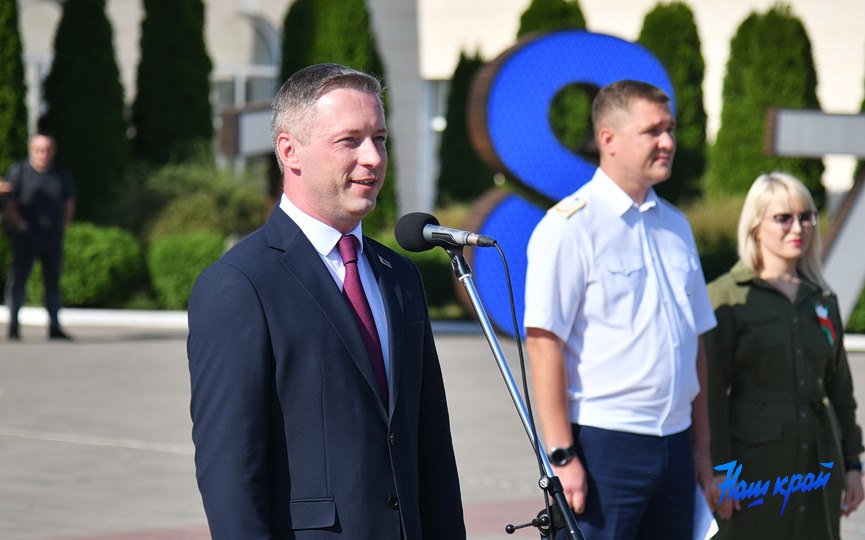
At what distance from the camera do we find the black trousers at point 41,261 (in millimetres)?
14719

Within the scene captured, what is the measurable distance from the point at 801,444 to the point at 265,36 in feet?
77.9

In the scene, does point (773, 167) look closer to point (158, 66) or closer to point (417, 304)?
point (158, 66)

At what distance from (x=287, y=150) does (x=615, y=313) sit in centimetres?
159

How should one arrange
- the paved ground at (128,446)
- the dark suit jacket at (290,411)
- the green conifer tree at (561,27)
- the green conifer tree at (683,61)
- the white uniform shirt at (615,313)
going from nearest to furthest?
the dark suit jacket at (290,411) < the white uniform shirt at (615,313) < the paved ground at (128,446) < the green conifer tree at (561,27) < the green conifer tree at (683,61)

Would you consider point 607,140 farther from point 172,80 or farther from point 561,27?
point 172,80

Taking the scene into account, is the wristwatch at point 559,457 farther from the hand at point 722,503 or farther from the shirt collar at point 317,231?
the shirt collar at point 317,231

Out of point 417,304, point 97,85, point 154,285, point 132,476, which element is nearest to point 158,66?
point 97,85

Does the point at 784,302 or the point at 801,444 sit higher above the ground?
the point at 784,302

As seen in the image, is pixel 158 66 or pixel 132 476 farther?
pixel 158 66

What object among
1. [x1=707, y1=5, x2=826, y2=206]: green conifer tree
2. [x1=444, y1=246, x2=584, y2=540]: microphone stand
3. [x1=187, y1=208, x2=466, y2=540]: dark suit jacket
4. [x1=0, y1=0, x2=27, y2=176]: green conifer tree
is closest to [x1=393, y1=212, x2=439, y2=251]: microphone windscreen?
[x1=444, y1=246, x2=584, y2=540]: microphone stand

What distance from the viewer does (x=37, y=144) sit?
1473cm

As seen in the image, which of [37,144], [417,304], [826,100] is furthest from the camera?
[826,100]

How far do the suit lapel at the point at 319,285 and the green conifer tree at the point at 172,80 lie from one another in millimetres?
19523

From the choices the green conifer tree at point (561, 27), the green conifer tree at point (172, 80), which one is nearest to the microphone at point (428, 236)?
the green conifer tree at point (561, 27)
